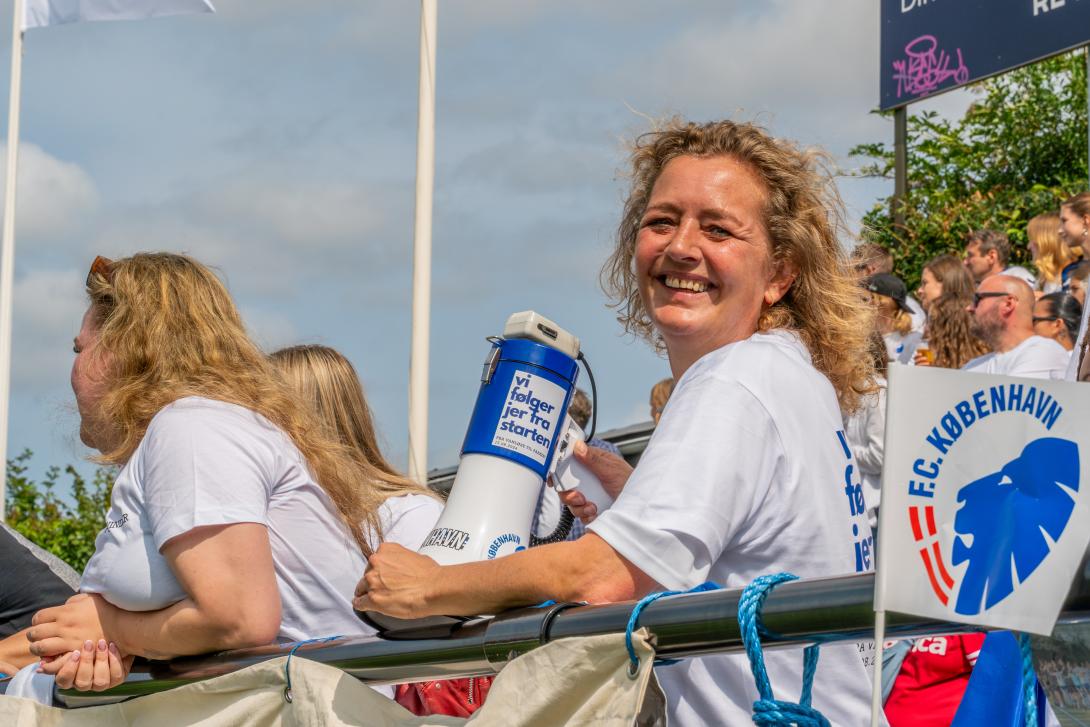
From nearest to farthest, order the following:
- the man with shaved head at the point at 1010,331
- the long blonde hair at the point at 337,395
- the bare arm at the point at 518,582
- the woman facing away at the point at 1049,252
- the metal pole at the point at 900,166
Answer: the bare arm at the point at 518,582, the long blonde hair at the point at 337,395, the man with shaved head at the point at 1010,331, the woman facing away at the point at 1049,252, the metal pole at the point at 900,166

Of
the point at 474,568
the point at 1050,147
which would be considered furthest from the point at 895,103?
the point at 474,568

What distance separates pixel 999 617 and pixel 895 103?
1188cm

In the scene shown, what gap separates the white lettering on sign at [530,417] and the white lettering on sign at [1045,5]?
9184 mm

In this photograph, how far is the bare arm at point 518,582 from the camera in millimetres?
1918

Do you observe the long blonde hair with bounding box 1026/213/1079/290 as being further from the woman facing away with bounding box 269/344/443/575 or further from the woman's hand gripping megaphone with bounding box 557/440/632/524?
the woman's hand gripping megaphone with bounding box 557/440/632/524

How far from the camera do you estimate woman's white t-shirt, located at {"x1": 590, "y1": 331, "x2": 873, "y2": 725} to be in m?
1.92

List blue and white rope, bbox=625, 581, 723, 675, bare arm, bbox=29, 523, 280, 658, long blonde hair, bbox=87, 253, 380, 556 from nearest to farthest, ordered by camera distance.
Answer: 1. blue and white rope, bbox=625, 581, 723, 675
2. bare arm, bbox=29, 523, 280, 658
3. long blonde hair, bbox=87, 253, 380, 556

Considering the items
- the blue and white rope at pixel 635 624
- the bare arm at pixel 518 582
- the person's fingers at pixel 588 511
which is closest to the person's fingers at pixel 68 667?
the bare arm at pixel 518 582

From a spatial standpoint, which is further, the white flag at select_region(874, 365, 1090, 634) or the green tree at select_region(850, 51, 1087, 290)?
the green tree at select_region(850, 51, 1087, 290)

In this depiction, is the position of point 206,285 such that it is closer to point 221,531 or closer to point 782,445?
point 221,531

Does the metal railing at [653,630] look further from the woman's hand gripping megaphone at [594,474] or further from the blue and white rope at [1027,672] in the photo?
the woman's hand gripping megaphone at [594,474]

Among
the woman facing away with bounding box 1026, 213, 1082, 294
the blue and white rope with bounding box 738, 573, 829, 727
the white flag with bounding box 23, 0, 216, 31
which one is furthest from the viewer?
the white flag with bounding box 23, 0, 216, 31

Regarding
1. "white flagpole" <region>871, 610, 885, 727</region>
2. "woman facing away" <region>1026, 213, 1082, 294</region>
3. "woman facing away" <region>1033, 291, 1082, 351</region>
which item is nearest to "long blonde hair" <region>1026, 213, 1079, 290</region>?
"woman facing away" <region>1026, 213, 1082, 294</region>

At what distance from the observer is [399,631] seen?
2.04 metres
